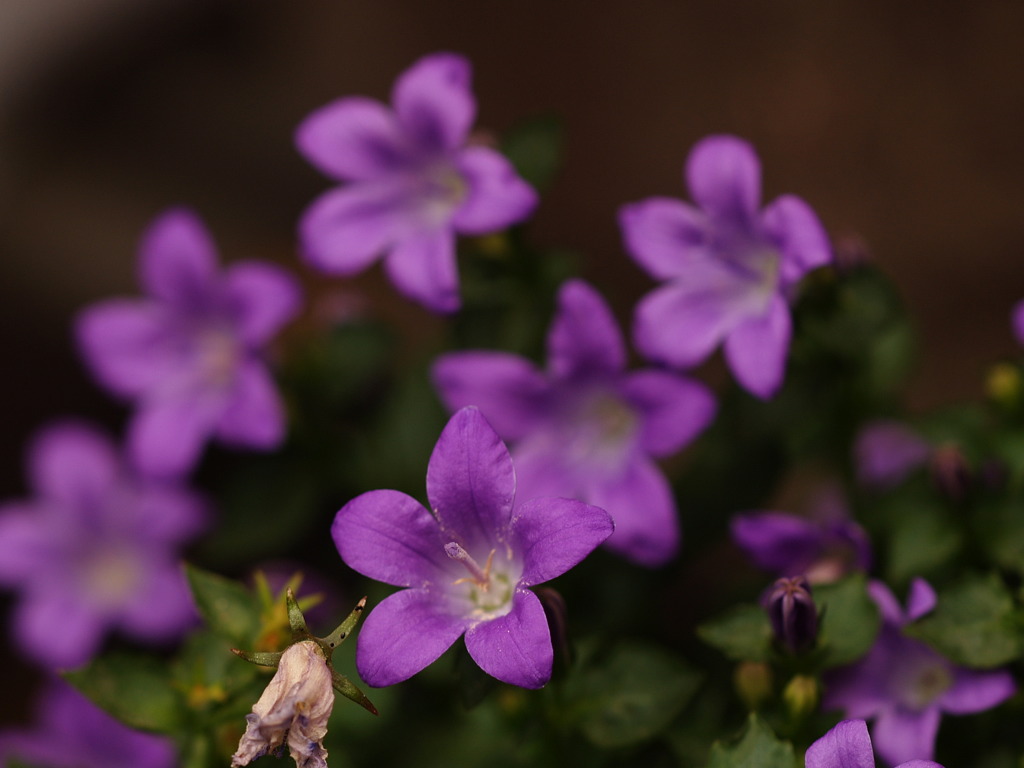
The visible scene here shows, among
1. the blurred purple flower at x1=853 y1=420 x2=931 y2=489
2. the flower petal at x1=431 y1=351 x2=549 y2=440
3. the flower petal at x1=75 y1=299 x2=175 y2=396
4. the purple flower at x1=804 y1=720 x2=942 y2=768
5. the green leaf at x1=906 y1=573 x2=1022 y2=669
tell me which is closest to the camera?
the purple flower at x1=804 y1=720 x2=942 y2=768

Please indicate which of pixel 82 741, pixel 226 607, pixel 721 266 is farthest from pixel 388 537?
pixel 82 741

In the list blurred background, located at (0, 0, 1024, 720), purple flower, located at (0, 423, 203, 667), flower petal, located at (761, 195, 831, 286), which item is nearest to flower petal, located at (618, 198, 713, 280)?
flower petal, located at (761, 195, 831, 286)

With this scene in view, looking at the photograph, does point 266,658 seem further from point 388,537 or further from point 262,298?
point 262,298

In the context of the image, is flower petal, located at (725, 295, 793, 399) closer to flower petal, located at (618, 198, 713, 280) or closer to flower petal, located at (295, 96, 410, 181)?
flower petal, located at (618, 198, 713, 280)

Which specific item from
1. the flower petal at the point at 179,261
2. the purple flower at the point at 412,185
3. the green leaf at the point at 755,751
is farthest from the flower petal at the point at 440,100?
the green leaf at the point at 755,751

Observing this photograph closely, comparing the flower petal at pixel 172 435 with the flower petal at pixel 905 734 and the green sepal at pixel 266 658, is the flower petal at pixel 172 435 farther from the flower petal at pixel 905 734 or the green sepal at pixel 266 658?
A: the flower petal at pixel 905 734
